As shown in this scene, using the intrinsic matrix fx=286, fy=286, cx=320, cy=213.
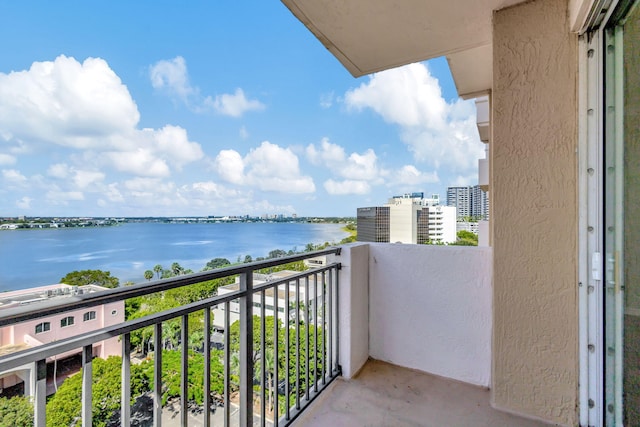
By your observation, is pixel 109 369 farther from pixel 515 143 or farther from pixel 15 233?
pixel 15 233

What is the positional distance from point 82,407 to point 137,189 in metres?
21.7

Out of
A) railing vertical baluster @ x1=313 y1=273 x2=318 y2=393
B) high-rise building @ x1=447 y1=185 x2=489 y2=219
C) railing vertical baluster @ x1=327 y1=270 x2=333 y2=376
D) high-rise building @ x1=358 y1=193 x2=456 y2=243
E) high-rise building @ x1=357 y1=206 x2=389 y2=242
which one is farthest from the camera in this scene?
high-rise building @ x1=447 y1=185 x2=489 y2=219

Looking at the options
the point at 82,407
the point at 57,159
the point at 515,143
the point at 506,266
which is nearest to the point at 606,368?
the point at 506,266

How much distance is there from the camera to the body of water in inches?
185

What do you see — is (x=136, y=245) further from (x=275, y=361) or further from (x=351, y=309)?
(x=275, y=361)

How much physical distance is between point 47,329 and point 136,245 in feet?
34.2

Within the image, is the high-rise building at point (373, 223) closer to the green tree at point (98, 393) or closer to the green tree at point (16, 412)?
the green tree at point (98, 393)

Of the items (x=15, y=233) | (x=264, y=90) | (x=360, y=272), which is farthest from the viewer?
(x=264, y=90)

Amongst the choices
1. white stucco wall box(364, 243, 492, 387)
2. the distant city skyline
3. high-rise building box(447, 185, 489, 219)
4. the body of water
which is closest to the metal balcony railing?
white stucco wall box(364, 243, 492, 387)

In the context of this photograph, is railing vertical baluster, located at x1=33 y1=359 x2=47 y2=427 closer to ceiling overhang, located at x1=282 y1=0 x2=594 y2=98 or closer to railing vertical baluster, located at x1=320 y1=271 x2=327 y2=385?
railing vertical baluster, located at x1=320 y1=271 x2=327 y2=385

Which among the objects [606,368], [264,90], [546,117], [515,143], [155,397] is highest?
[264,90]

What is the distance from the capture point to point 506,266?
1657mm

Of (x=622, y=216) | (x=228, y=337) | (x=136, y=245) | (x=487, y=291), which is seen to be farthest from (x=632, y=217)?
(x=136, y=245)

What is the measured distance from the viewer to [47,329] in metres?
0.77
